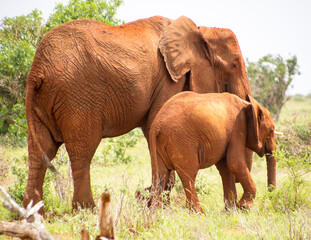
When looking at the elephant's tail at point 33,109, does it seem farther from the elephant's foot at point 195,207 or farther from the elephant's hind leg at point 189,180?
the elephant's foot at point 195,207

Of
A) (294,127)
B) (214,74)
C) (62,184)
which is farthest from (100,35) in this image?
(294,127)

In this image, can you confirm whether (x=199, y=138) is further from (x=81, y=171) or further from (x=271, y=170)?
(x=81, y=171)

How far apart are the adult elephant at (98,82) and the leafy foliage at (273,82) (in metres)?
12.4

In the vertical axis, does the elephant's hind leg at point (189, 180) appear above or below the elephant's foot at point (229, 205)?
above

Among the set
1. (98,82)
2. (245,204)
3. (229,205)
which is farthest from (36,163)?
(245,204)

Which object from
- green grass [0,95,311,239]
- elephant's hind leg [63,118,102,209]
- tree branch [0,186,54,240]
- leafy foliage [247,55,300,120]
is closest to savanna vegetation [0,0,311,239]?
green grass [0,95,311,239]

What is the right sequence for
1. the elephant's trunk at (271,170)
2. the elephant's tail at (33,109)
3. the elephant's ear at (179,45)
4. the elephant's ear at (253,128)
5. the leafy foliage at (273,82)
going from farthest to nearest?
the leafy foliage at (273,82)
the elephant's ear at (179,45)
the elephant's trunk at (271,170)
the elephant's ear at (253,128)
the elephant's tail at (33,109)

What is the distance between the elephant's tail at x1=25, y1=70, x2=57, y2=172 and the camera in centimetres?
552

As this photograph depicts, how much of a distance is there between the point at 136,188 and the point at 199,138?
1420 millimetres

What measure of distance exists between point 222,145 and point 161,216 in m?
1.20

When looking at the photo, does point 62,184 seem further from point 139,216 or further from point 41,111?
point 139,216

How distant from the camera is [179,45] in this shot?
6508mm

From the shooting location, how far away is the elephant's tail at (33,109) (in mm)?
5516

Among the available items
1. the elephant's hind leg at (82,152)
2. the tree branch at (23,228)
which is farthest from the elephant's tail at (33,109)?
the tree branch at (23,228)
